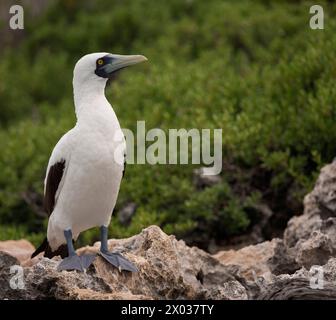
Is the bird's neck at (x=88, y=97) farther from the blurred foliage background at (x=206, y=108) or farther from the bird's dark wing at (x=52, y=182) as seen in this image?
the blurred foliage background at (x=206, y=108)

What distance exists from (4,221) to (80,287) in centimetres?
558

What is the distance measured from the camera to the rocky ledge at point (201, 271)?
20.6ft

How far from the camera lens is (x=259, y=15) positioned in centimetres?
1661

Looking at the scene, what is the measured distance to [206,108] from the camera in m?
12.1

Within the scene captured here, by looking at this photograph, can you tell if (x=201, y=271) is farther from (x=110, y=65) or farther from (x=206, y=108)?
(x=206, y=108)

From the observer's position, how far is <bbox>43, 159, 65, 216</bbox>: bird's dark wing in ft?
24.0

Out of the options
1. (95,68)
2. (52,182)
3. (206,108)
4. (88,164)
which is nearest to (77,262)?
(88,164)

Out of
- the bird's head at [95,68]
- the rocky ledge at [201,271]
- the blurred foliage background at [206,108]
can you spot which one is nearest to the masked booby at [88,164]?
the bird's head at [95,68]

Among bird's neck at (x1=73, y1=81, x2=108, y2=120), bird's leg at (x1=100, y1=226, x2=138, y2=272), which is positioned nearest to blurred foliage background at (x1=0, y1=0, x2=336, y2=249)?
bird's neck at (x1=73, y1=81, x2=108, y2=120)

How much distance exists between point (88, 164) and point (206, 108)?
523 centimetres

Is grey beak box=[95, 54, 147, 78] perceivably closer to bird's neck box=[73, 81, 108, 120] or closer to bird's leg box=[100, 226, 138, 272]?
bird's neck box=[73, 81, 108, 120]

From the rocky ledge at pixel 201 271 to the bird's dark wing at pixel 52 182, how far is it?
45 centimetres

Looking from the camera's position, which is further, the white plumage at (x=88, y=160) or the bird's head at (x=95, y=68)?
the bird's head at (x=95, y=68)

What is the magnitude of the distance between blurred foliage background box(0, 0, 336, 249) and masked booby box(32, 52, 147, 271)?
7.80 feet
